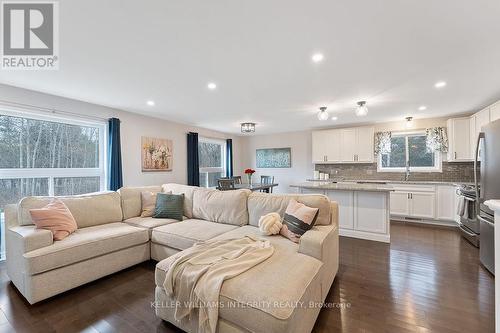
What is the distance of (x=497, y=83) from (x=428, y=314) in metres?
3.25

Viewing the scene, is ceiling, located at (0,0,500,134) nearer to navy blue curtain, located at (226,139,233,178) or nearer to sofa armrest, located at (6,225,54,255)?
sofa armrest, located at (6,225,54,255)

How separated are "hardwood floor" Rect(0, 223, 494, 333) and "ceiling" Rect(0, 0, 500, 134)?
7.94 ft

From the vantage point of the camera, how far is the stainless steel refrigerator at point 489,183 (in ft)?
8.04

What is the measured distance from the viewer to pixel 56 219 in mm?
2416

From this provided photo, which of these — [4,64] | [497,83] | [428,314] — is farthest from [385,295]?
[4,64]

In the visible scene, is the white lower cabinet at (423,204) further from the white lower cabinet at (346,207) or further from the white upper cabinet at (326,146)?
the white lower cabinet at (346,207)

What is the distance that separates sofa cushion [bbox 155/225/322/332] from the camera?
125cm

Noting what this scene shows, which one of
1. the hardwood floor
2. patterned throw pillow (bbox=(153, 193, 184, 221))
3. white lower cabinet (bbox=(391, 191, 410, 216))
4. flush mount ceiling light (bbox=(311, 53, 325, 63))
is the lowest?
the hardwood floor

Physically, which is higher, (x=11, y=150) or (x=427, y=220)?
(x=11, y=150)

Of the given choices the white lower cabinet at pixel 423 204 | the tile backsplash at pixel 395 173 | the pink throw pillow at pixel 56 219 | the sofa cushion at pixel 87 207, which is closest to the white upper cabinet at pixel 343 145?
the tile backsplash at pixel 395 173

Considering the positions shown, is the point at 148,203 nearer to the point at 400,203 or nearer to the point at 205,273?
the point at 205,273

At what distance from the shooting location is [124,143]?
4.34 metres

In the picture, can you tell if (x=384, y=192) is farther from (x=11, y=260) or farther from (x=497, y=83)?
(x=11, y=260)

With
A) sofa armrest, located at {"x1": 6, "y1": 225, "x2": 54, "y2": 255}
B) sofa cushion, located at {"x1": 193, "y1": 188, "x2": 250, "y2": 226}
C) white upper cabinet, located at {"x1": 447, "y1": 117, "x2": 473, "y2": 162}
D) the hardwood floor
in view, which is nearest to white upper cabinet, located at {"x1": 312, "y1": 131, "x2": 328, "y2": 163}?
white upper cabinet, located at {"x1": 447, "y1": 117, "x2": 473, "y2": 162}
